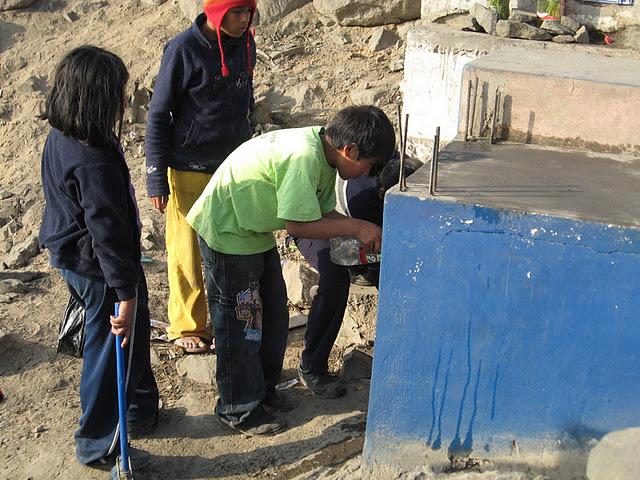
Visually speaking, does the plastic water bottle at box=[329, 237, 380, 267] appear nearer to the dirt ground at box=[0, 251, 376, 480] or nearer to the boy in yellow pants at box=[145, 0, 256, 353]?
the dirt ground at box=[0, 251, 376, 480]

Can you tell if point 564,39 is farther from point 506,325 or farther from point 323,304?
point 506,325

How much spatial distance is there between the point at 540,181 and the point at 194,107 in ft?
6.05

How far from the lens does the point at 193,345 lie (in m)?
4.70

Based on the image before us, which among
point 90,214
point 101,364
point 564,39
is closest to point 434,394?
point 101,364

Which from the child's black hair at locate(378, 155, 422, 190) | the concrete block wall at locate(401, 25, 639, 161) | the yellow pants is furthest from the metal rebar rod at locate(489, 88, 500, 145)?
the concrete block wall at locate(401, 25, 639, 161)

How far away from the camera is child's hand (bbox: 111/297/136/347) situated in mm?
3445

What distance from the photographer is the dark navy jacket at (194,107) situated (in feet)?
14.4

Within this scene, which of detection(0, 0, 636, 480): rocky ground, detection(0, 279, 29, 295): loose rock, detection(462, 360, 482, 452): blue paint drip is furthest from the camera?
detection(0, 279, 29, 295): loose rock

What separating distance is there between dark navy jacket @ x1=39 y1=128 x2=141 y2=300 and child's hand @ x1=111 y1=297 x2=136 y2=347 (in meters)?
0.04

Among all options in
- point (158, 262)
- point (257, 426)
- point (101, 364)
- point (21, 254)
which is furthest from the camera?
point (21, 254)

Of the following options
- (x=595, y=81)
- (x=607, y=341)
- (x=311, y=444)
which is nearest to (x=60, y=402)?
(x=311, y=444)

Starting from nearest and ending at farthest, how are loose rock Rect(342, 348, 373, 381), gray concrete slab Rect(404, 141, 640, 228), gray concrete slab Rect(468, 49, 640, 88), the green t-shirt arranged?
gray concrete slab Rect(404, 141, 640, 228)
the green t-shirt
gray concrete slab Rect(468, 49, 640, 88)
loose rock Rect(342, 348, 373, 381)

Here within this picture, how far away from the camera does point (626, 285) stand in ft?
9.90

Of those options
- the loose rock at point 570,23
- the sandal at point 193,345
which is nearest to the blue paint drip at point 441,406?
the sandal at point 193,345
